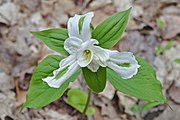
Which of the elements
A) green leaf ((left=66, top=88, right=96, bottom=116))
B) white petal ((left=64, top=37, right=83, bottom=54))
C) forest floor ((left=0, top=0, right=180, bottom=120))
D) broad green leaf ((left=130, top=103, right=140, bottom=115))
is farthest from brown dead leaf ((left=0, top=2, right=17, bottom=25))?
white petal ((left=64, top=37, right=83, bottom=54))

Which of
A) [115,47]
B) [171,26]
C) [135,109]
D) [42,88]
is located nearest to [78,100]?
[135,109]

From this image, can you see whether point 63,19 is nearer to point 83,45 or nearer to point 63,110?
point 63,110

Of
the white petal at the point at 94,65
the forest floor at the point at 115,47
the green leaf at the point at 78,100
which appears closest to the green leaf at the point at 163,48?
the forest floor at the point at 115,47

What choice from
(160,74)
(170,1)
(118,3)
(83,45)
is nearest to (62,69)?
(83,45)

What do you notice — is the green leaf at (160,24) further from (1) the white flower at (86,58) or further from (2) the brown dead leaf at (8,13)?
(1) the white flower at (86,58)

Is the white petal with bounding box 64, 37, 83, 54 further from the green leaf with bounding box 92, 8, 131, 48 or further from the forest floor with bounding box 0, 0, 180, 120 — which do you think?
the forest floor with bounding box 0, 0, 180, 120

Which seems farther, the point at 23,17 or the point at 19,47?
the point at 23,17

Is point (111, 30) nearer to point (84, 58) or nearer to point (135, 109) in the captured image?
point (84, 58)
